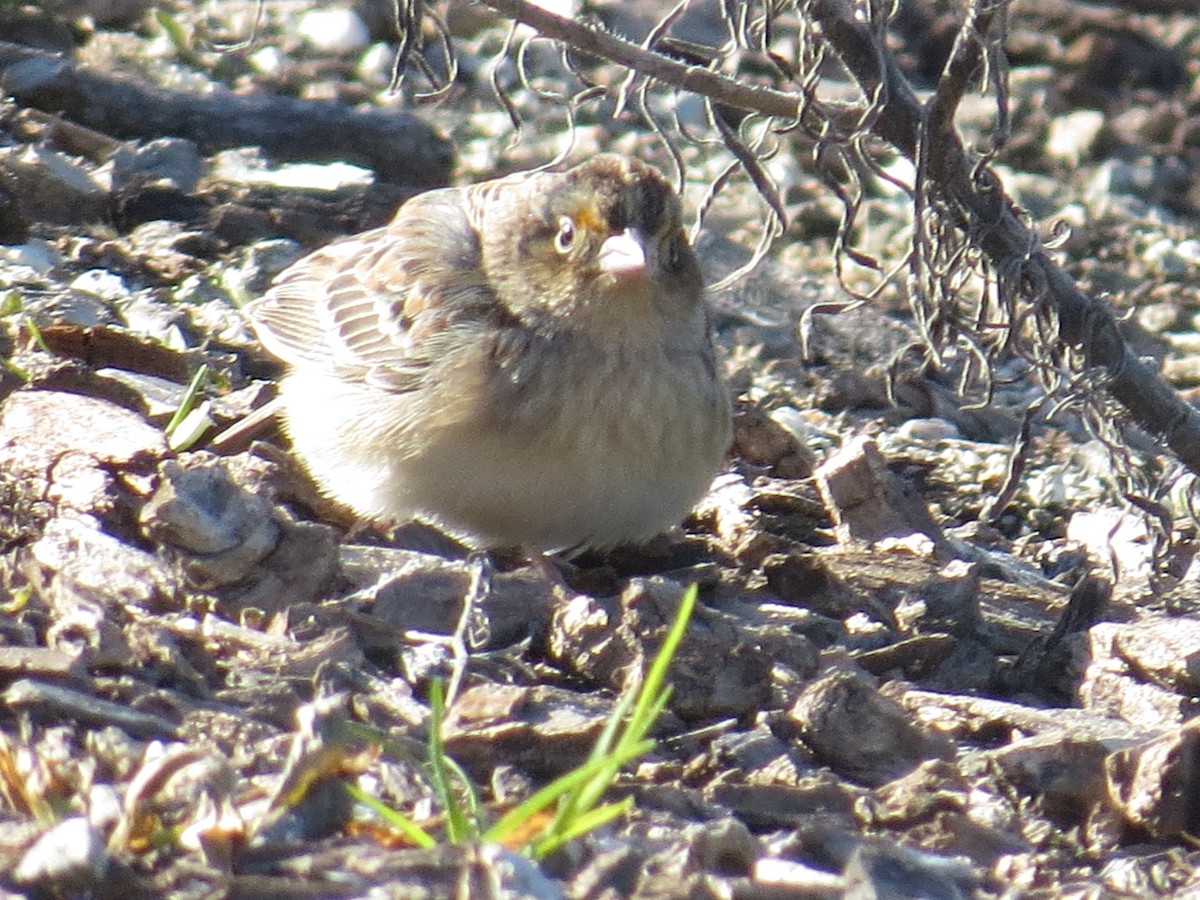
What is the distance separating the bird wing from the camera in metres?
5.18

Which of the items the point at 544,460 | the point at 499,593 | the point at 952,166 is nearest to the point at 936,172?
the point at 952,166

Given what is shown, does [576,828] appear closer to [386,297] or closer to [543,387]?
[543,387]

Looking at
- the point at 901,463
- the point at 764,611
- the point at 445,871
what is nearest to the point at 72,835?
the point at 445,871

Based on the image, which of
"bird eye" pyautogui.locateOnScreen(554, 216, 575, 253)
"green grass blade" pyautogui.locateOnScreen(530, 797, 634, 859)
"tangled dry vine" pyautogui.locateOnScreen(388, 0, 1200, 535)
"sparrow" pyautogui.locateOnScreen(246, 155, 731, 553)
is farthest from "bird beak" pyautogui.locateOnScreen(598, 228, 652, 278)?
"green grass blade" pyautogui.locateOnScreen(530, 797, 634, 859)

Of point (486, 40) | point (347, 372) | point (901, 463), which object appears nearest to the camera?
point (347, 372)

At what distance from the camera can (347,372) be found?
536 cm

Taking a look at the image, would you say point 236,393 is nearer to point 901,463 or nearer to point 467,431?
point 467,431

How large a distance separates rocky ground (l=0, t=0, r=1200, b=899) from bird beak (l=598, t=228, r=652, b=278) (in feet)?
1.55

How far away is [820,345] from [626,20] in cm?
254

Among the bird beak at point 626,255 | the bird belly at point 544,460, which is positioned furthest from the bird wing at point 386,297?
the bird beak at point 626,255

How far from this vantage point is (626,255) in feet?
16.0

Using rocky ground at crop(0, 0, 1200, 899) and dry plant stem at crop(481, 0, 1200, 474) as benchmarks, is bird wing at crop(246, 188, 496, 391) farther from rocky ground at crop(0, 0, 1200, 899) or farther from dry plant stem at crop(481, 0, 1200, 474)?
dry plant stem at crop(481, 0, 1200, 474)

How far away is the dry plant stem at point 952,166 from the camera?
403 centimetres

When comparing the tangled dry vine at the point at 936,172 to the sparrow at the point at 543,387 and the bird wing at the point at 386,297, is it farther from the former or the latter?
the bird wing at the point at 386,297
